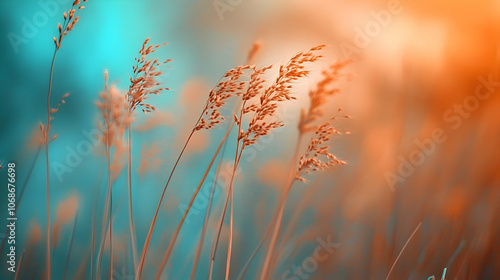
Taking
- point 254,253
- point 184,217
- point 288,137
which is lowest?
point 254,253

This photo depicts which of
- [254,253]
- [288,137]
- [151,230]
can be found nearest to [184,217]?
[151,230]

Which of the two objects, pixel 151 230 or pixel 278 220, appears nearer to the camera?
pixel 151 230

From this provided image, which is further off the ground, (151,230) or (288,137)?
(288,137)

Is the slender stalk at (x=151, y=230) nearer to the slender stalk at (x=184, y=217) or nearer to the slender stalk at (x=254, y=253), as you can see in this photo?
the slender stalk at (x=184, y=217)

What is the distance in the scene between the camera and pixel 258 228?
131 cm

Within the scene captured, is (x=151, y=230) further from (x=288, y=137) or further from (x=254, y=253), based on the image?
(x=288, y=137)

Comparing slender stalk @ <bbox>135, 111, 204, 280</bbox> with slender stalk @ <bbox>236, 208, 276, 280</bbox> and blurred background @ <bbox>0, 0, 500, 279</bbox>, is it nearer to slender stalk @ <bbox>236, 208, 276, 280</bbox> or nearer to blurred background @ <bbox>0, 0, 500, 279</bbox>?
blurred background @ <bbox>0, 0, 500, 279</bbox>

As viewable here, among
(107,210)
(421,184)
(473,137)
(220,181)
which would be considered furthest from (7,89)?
(473,137)

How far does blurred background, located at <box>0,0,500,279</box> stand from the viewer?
1171 mm

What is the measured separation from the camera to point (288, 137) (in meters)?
1.34

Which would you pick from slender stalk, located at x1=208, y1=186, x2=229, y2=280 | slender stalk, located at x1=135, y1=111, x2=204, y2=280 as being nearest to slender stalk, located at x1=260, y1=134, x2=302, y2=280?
slender stalk, located at x1=208, y1=186, x2=229, y2=280

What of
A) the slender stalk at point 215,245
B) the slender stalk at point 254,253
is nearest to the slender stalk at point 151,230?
the slender stalk at point 215,245

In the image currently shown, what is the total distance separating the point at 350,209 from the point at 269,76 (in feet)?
1.72

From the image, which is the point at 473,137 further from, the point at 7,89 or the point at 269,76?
the point at 7,89
